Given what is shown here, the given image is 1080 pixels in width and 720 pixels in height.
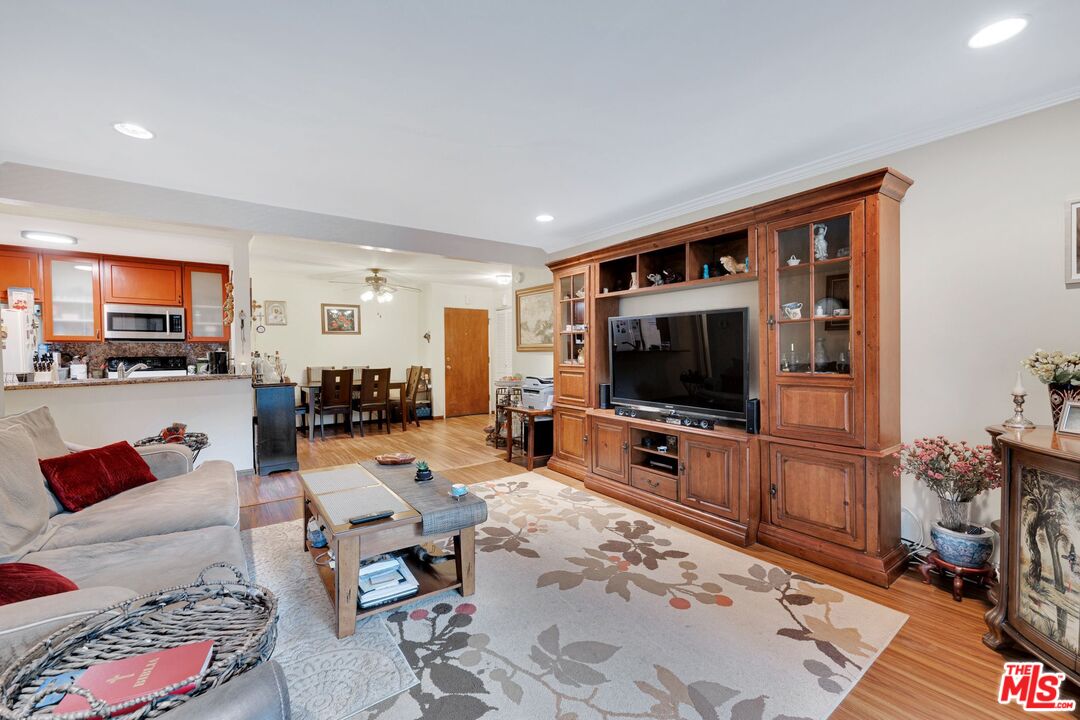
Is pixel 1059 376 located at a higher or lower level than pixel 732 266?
lower

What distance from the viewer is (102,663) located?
968mm

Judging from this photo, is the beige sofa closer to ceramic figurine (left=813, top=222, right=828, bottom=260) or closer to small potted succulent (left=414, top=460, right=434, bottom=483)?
small potted succulent (left=414, top=460, right=434, bottom=483)

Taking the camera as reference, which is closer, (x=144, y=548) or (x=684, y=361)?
(x=144, y=548)

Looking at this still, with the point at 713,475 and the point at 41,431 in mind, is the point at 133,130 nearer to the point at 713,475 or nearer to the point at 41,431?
the point at 41,431

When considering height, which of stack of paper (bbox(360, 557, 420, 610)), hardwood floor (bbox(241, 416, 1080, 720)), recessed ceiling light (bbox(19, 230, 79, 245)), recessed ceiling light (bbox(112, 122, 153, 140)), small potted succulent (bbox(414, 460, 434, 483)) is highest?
recessed ceiling light (bbox(112, 122, 153, 140))

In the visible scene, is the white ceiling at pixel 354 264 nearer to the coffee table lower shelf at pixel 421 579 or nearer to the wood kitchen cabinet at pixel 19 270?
the wood kitchen cabinet at pixel 19 270

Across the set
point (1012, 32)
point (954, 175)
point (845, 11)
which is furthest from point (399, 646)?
point (954, 175)

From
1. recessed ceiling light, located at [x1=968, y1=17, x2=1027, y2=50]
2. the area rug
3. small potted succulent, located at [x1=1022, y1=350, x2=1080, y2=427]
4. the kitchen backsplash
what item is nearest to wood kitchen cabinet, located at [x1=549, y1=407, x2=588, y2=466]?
the area rug

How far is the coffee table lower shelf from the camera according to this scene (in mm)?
2104

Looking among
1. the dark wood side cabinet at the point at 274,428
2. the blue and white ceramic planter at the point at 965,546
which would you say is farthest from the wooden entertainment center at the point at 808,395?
the dark wood side cabinet at the point at 274,428

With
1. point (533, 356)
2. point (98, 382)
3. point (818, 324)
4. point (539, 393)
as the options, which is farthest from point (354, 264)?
point (818, 324)

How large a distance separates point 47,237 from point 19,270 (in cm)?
78

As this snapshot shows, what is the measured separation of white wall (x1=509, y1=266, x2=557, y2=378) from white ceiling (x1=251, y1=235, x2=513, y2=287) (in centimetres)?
41

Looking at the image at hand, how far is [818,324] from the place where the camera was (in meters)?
2.69
